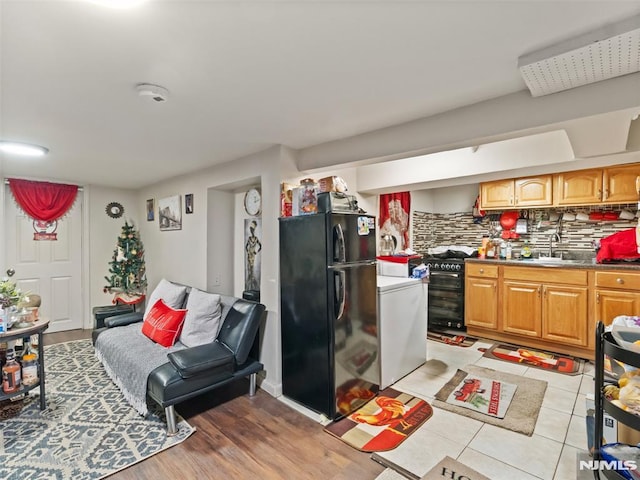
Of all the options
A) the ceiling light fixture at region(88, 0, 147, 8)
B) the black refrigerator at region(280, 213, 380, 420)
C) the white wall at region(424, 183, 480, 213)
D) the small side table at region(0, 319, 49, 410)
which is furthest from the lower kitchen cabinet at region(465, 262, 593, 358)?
the small side table at region(0, 319, 49, 410)

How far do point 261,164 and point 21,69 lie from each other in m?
1.78

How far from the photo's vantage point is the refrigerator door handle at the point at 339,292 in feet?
8.13

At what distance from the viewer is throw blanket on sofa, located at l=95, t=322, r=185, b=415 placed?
2561mm

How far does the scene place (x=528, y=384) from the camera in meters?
2.97

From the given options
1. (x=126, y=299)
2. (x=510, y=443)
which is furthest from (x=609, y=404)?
(x=126, y=299)

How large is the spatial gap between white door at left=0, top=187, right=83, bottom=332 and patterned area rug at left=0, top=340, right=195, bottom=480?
2033 millimetres

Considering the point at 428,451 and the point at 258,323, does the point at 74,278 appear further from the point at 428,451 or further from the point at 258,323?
the point at 428,451

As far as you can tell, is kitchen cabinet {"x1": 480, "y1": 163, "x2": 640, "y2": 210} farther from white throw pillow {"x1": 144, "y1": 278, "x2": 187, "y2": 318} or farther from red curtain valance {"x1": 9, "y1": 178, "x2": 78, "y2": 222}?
red curtain valance {"x1": 9, "y1": 178, "x2": 78, "y2": 222}

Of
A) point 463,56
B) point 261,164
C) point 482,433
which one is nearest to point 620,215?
point 482,433

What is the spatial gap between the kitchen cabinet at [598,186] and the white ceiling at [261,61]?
2622 mm

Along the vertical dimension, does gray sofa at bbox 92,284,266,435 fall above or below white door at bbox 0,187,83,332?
below

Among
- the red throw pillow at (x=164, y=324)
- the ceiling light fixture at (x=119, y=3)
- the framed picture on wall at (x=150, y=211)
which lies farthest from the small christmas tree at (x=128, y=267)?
the ceiling light fixture at (x=119, y=3)

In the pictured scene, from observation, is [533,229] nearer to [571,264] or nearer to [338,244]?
[571,264]

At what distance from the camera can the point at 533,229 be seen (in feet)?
14.3
